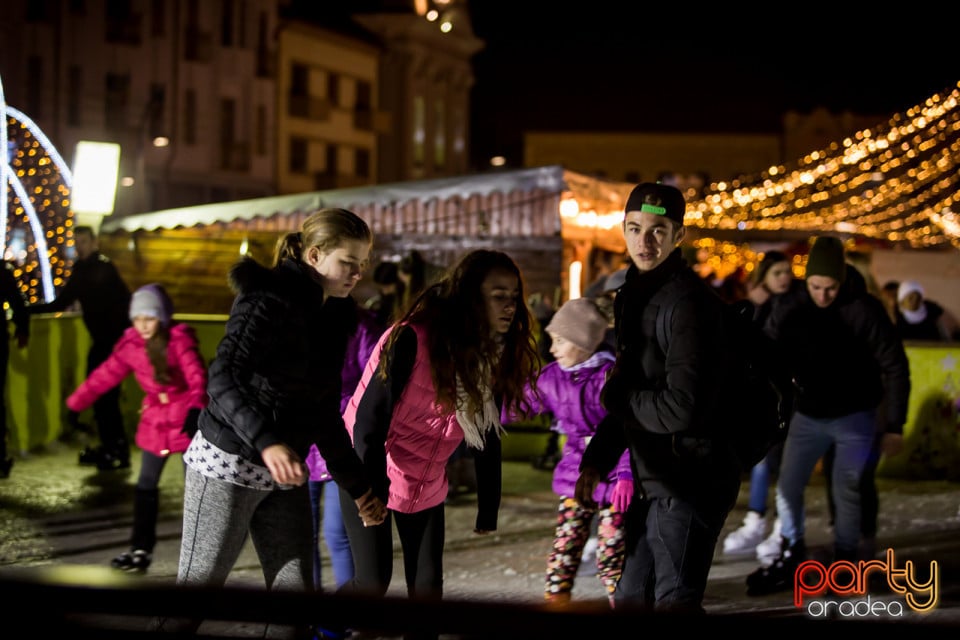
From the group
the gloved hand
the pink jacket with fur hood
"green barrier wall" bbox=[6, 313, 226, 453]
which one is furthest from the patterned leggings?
"green barrier wall" bbox=[6, 313, 226, 453]

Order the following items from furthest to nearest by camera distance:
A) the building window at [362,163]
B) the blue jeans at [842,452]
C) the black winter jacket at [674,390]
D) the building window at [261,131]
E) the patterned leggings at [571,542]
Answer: the building window at [362,163], the building window at [261,131], the blue jeans at [842,452], the patterned leggings at [571,542], the black winter jacket at [674,390]

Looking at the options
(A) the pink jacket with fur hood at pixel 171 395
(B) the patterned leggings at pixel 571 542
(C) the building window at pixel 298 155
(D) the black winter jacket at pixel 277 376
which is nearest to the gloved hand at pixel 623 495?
(B) the patterned leggings at pixel 571 542

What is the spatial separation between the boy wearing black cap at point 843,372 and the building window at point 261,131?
122ft

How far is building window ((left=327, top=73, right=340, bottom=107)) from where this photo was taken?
4559 centimetres

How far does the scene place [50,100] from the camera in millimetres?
34688

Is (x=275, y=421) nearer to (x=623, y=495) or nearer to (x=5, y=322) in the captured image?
(x=623, y=495)

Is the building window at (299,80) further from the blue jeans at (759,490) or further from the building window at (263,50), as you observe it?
the blue jeans at (759,490)

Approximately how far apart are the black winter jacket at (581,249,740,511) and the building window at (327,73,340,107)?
142 ft

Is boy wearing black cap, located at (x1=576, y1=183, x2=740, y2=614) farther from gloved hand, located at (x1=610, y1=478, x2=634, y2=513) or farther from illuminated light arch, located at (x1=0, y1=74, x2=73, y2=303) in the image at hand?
illuminated light arch, located at (x1=0, y1=74, x2=73, y2=303)

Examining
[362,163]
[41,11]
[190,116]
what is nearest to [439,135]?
[362,163]

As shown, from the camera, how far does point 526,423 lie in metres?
10.2

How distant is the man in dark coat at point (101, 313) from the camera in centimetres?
950

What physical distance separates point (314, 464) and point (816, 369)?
2510 millimetres

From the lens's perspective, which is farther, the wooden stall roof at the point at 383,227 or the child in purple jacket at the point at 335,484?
the wooden stall roof at the point at 383,227
